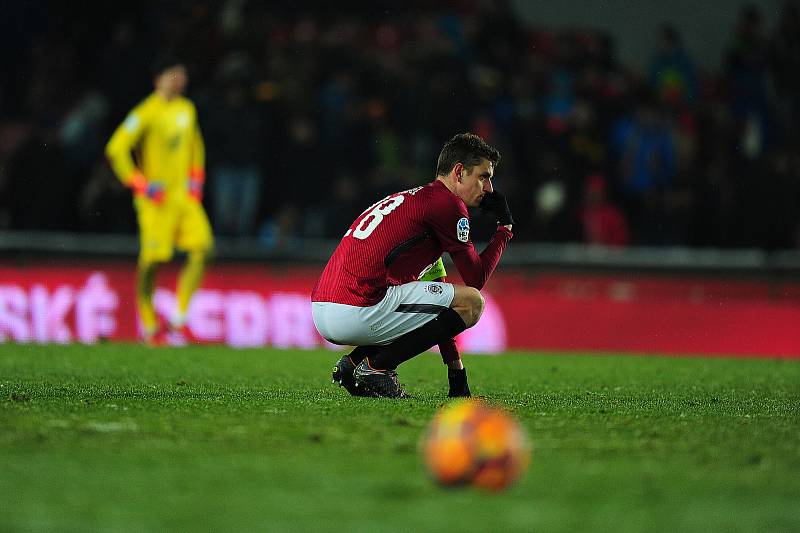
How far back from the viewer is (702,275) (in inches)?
573

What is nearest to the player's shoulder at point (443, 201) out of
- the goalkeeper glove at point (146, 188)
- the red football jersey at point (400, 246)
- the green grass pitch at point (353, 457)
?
the red football jersey at point (400, 246)

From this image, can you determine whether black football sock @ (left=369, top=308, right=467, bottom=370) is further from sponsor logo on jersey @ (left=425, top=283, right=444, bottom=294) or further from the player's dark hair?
the player's dark hair

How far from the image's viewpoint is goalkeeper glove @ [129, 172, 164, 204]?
12.5 metres

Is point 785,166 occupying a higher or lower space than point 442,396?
higher

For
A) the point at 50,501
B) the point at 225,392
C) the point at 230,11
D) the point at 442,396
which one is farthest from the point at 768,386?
the point at 230,11

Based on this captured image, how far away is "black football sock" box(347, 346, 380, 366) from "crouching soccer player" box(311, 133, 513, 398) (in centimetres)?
13

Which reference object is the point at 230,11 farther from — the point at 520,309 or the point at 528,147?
the point at 520,309

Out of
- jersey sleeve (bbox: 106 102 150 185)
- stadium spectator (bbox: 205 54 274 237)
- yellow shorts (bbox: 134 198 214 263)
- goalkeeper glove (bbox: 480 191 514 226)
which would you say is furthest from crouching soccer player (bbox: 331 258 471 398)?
stadium spectator (bbox: 205 54 274 237)

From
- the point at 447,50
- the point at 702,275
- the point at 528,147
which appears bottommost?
the point at 702,275

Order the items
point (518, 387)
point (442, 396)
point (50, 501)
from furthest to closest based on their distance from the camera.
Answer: point (518, 387)
point (442, 396)
point (50, 501)

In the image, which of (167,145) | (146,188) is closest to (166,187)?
(146,188)

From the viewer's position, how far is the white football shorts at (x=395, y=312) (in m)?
7.23

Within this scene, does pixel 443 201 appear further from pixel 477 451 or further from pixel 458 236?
pixel 477 451

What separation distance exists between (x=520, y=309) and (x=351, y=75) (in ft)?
14.8
